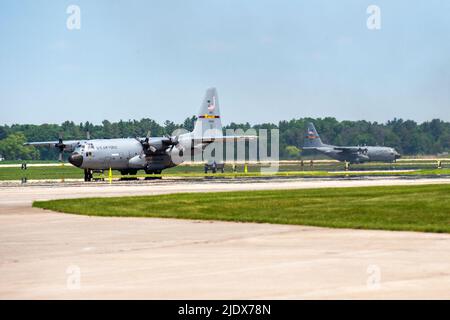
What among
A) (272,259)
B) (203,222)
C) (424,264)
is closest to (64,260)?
(272,259)

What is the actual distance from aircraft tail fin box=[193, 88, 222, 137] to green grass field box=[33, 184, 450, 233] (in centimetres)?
4326

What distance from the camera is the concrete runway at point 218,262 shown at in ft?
41.3

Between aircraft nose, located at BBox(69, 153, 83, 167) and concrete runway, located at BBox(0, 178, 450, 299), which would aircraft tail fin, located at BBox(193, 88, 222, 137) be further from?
concrete runway, located at BBox(0, 178, 450, 299)

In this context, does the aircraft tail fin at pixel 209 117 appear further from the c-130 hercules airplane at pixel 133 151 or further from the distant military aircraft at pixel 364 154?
the distant military aircraft at pixel 364 154

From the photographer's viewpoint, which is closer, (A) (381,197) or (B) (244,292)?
(B) (244,292)

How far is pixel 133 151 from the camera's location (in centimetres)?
7469

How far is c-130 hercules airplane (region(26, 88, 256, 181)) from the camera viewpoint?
71500 millimetres

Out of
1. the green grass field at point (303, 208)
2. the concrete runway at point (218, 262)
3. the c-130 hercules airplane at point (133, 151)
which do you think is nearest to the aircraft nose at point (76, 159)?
the c-130 hercules airplane at point (133, 151)

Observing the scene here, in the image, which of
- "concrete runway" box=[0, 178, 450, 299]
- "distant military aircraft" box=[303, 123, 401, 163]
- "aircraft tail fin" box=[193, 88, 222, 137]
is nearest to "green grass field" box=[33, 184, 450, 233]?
"concrete runway" box=[0, 178, 450, 299]

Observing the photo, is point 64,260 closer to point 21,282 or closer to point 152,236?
point 21,282

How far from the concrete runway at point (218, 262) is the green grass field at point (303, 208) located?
1815 millimetres
